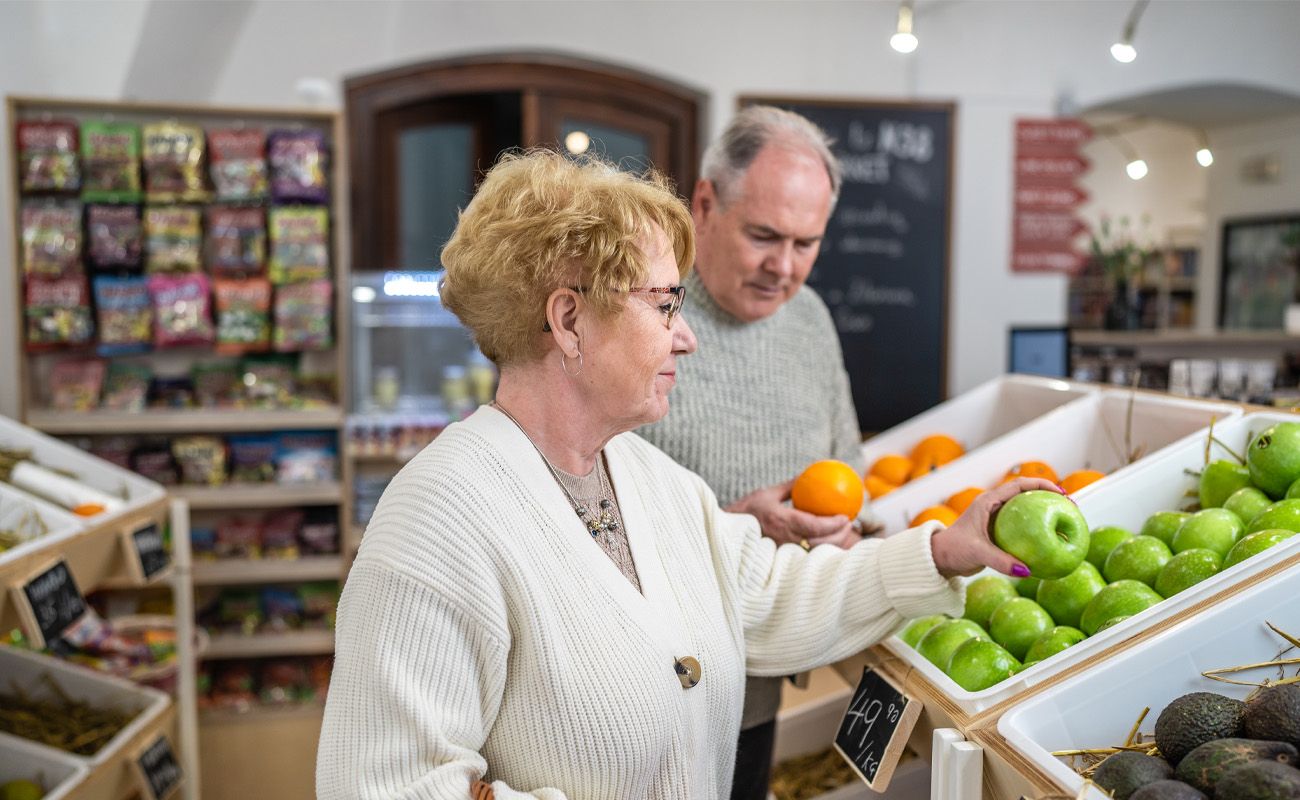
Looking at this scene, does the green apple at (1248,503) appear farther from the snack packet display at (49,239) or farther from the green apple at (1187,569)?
the snack packet display at (49,239)

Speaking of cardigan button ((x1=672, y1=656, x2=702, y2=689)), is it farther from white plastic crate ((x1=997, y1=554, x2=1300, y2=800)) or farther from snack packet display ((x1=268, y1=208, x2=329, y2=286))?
snack packet display ((x1=268, y1=208, x2=329, y2=286))

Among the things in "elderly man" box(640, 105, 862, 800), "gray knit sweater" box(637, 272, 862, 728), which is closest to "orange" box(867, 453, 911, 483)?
"gray knit sweater" box(637, 272, 862, 728)

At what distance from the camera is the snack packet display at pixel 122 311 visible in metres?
3.55

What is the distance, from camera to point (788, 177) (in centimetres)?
182

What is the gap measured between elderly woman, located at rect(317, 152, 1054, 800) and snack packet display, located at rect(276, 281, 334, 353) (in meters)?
2.54

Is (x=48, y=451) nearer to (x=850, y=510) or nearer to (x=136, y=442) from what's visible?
(x=136, y=442)

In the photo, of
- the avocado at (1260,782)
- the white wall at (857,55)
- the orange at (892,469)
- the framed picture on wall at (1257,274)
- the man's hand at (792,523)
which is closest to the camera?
the avocado at (1260,782)

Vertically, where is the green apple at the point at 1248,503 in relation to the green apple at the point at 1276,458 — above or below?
below

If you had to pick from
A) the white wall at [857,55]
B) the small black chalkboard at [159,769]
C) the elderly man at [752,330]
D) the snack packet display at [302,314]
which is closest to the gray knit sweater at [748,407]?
the elderly man at [752,330]

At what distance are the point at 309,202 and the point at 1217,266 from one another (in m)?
9.04

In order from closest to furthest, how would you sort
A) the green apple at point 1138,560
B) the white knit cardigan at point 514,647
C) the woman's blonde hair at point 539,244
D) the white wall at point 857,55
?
1. the white knit cardigan at point 514,647
2. the woman's blonde hair at point 539,244
3. the green apple at point 1138,560
4. the white wall at point 857,55

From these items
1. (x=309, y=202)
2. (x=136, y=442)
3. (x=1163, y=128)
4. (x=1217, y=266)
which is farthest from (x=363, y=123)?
(x=1163, y=128)

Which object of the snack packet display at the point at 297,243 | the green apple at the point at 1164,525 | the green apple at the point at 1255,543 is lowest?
the green apple at the point at 1164,525

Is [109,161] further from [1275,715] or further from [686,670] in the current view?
[1275,715]
